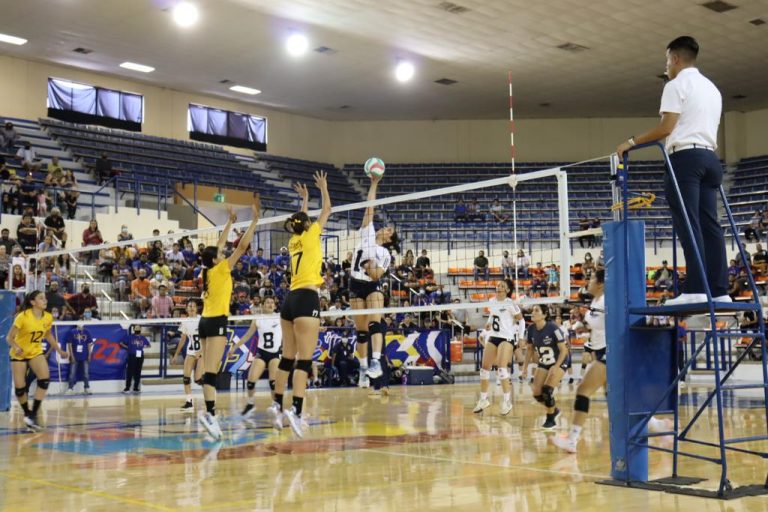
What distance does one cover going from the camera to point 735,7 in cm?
2262

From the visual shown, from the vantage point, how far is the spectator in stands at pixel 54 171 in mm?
23242

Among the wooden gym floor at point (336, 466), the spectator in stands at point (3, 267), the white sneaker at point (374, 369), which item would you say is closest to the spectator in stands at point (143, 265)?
the spectator in stands at point (3, 267)

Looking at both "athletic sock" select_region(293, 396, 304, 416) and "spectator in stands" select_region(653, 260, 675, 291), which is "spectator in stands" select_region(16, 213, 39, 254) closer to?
"athletic sock" select_region(293, 396, 304, 416)

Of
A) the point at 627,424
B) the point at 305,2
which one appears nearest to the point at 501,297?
Answer: the point at 627,424

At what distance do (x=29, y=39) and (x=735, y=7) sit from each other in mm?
20525

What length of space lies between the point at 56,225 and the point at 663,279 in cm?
1627

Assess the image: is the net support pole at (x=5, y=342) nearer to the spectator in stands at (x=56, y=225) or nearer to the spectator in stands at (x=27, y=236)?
the spectator in stands at (x=27, y=236)

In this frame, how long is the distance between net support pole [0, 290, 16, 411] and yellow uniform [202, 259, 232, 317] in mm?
5369

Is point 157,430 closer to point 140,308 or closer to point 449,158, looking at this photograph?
point 140,308

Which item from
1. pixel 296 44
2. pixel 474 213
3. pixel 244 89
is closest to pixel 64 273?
pixel 296 44

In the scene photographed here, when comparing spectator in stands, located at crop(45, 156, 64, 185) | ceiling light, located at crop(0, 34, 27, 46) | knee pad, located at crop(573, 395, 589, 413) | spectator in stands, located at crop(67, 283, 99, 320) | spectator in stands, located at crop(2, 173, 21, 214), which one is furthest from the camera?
ceiling light, located at crop(0, 34, 27, 46)

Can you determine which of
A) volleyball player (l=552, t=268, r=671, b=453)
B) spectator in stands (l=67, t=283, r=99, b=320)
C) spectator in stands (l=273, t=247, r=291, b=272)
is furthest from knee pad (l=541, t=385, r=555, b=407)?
spectator in stands (l=67, t=283, r=99, b=320)

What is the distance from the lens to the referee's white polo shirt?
5.39 metres

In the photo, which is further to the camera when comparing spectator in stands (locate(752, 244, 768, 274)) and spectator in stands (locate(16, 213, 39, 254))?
spectator in stands (locate(752, 244, 768, 274))
